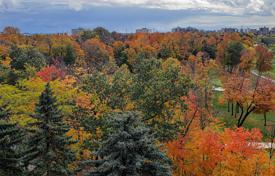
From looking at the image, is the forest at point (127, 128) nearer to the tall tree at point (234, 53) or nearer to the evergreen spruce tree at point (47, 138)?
the evergreen spruce tree at point (47, 138)

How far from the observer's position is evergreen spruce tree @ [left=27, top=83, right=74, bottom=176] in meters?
19.6

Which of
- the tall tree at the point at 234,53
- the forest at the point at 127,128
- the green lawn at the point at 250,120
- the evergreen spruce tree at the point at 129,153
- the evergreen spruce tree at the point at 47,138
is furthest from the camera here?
the tall tree at the point at 234,53

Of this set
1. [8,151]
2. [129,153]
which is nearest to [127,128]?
[129,153]

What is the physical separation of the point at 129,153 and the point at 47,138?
5791 mm

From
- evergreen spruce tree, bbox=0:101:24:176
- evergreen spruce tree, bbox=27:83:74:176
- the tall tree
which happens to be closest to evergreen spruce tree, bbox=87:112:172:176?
evergreen spruce tree, bbox=27:83:74:176

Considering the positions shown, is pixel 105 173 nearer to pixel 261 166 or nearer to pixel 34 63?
pixel 261 166

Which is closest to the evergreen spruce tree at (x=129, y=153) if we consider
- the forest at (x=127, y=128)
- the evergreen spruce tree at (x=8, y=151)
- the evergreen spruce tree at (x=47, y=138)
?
the forest at (x=127, y=128)

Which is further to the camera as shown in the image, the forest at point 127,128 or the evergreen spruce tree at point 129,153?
the forest at point 127,128

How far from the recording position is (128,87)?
28.6 metres

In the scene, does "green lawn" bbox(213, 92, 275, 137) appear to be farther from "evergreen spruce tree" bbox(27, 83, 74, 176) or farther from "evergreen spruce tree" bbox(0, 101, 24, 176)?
"evergreen spruce tree" bbox(0, 101, 24, 176)

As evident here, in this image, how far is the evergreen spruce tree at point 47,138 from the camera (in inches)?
770

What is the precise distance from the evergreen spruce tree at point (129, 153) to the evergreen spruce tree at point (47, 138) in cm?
337

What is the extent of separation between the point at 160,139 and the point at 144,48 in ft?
196

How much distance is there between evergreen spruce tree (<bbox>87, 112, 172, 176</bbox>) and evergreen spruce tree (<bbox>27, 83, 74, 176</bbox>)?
3.37m
